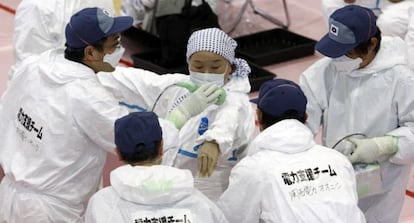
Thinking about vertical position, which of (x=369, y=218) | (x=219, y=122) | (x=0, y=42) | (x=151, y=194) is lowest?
(x=0, y=42)

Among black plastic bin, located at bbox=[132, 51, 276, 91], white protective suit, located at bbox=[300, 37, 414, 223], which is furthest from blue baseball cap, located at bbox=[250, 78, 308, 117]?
black plastic bin, located at bbox=[132, 51, 276, 91]

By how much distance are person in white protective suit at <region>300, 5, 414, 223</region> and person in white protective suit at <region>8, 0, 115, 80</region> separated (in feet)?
4.63

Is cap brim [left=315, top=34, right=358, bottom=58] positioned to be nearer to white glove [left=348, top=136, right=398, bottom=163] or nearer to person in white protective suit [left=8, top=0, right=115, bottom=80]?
white glove [left=348, top=136, right=398, bottom=163]

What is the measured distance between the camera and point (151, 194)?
279 cm

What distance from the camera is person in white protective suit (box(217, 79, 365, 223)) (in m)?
2.94

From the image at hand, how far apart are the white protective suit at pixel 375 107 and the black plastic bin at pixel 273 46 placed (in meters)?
2.82

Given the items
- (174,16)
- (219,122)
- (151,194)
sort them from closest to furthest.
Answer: (151,194) < (219,122) < (174,16)

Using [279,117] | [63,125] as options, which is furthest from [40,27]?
[279,117]

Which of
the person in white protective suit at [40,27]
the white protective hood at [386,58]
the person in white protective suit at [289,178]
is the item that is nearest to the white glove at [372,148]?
the white protective hood at [386,58]

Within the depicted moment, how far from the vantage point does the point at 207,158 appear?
333 cm

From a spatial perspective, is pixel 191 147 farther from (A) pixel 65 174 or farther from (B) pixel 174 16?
(B) pixel 174 16

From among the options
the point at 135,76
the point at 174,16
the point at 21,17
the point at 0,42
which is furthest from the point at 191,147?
the point at 0,42

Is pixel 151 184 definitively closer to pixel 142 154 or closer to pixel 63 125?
pixel 142 154

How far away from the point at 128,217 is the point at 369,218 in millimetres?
1401
